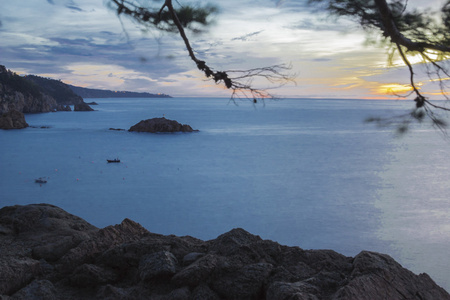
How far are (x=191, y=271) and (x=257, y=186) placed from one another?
2804 cm

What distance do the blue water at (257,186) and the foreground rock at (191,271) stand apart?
13.9 meters

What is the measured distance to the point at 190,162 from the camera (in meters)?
37.0

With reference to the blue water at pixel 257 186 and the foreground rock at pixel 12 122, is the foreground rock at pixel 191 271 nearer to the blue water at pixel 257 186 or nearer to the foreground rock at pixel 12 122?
the blue water at pixel 257 186

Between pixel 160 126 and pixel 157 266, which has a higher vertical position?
pixel 157 266

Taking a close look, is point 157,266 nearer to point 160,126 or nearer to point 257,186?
point 257,186

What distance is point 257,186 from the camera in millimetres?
30703

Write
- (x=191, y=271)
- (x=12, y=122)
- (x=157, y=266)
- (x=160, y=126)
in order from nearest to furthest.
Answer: (x=191, y=271) → (x=157, y=266) → (x=12, y=122) → (x=160, y=126)

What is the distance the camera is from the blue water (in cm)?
2203

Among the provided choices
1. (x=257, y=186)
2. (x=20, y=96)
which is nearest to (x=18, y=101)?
(x=20, y=96)

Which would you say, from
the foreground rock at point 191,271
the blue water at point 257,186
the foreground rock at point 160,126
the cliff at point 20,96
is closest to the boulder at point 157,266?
the foreground rock at point 191,271

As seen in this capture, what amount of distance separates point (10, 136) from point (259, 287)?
50.6 meters

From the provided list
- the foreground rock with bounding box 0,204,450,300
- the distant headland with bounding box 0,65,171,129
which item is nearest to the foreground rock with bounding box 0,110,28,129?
the distant headland with bounding box 0,65,171,129

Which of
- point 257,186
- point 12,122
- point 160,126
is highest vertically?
point 12,122

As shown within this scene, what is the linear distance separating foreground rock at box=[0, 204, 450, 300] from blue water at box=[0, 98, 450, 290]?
13.9m
